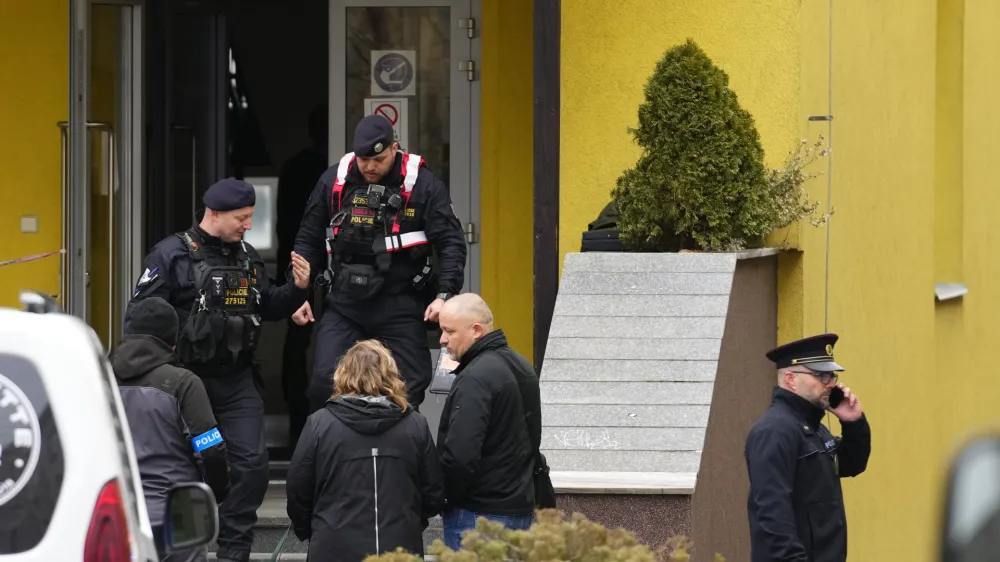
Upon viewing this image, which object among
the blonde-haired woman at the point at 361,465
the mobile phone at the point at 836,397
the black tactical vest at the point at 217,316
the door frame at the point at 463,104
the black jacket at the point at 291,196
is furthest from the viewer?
the black jacket at the point at 291,196

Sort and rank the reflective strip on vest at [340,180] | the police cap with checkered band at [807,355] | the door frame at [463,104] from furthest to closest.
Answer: the door frame at [463,104] < the reflective strip on vest at [340,180] < the police cap with checkered band at [807,355]

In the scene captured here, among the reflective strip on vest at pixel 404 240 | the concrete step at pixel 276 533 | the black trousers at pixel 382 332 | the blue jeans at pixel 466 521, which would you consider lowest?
the concrete step at pixel 276 533

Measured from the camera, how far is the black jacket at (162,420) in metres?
5.97

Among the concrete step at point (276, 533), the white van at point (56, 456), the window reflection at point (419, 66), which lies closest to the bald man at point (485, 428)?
the concrete step at point (276, 533)

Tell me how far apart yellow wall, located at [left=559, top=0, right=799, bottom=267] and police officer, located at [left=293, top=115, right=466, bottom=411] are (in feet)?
3.11

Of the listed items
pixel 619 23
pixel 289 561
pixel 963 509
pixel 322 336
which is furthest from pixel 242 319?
pixel 963 509

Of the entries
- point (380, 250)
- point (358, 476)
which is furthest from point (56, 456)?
point (380, 250)

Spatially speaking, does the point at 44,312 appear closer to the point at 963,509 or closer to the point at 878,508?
the point at 963,509

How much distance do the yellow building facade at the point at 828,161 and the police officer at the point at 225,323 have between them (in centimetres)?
149

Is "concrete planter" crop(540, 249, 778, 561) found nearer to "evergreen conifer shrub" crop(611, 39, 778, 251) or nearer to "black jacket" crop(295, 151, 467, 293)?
"evergreen conifer shrub" crop(611, 39, 778, 251)

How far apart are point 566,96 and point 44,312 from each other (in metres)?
5.03

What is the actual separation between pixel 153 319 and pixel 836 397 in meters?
2.73

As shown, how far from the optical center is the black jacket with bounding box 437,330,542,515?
5.98m

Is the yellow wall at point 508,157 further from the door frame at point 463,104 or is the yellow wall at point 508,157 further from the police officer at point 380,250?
the police officer at point 380,250
